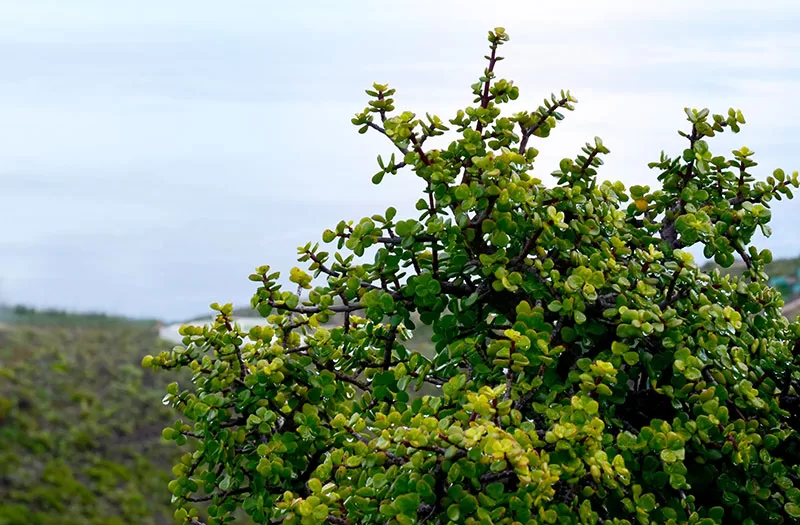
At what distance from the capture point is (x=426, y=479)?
309cm

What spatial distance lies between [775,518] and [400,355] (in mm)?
1921

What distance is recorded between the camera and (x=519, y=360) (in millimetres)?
3242

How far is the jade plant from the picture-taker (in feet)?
10.6

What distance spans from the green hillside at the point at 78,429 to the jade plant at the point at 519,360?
4984 mm

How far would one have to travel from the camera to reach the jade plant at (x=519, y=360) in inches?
127

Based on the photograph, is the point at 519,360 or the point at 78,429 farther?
the point at 78,429

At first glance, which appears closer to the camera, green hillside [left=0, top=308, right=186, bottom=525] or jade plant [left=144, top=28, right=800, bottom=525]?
jade plant [left=144, top=28, right=800, bottom=525]

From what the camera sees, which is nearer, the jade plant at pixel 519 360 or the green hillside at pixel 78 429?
the jade plant at pixel 519 360

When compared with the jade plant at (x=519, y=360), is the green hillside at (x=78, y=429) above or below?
below

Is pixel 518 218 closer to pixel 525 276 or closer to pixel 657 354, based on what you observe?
pixel 525 276

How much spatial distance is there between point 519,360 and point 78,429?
7927 mm

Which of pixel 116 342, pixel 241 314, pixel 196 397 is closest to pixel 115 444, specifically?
pixel 116 342

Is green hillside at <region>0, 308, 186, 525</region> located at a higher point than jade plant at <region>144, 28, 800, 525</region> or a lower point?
lower

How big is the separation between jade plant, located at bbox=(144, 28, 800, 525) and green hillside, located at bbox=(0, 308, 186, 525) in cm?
498
